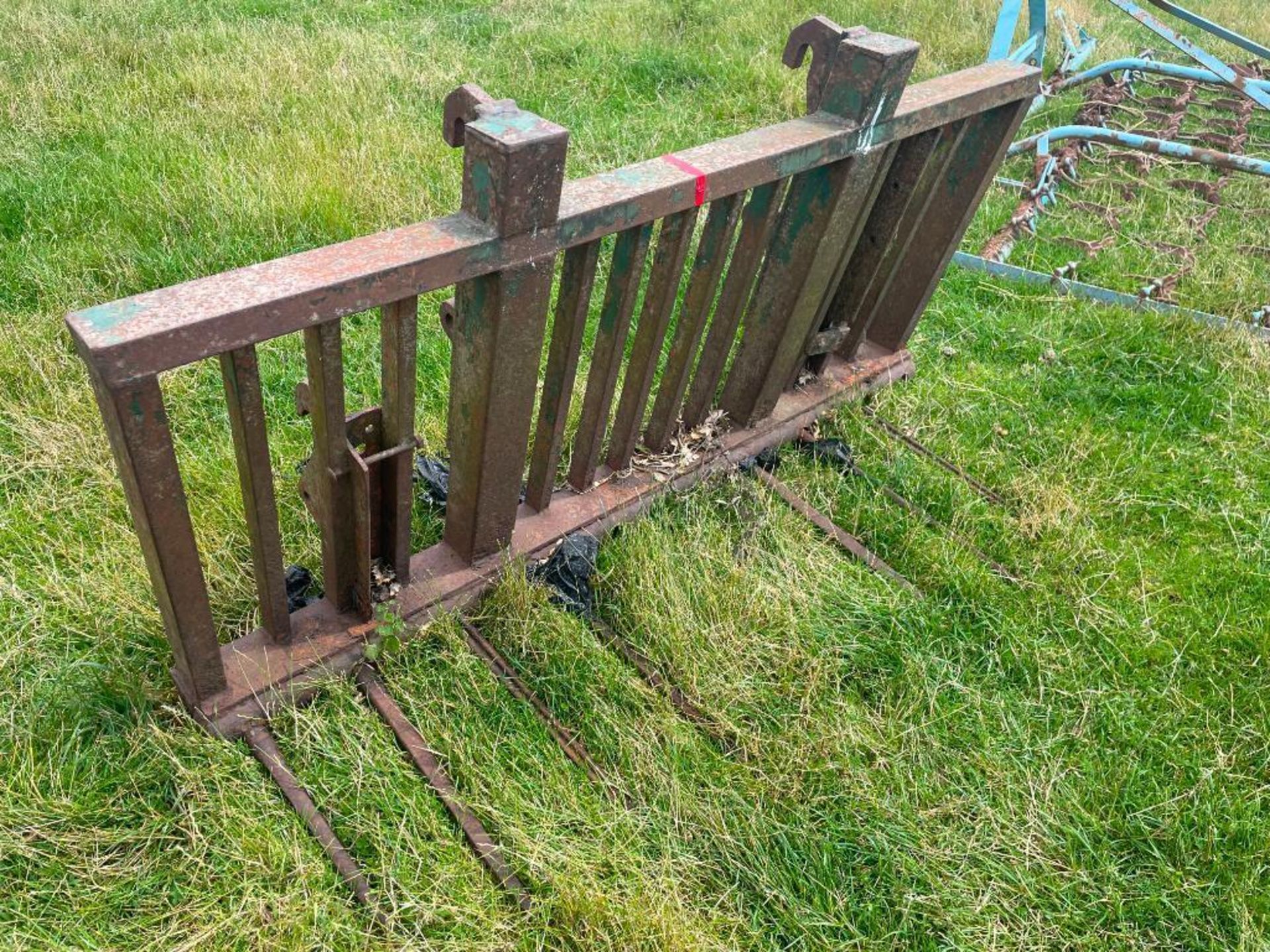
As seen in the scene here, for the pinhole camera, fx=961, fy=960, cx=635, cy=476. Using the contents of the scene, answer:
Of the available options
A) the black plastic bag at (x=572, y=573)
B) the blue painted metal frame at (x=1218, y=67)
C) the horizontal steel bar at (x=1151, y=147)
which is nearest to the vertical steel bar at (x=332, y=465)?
the black plastic bag at (x=572, y=573)

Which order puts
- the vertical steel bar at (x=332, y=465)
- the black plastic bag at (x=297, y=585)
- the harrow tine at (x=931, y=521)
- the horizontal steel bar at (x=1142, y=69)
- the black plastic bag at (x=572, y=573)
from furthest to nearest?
the horizontal steel bar at (x=1142, y=69), the harrow tine at (x=931, y=521), the black plastic bag at (x=572, y=573), the black plastic bag at (x=297, y=585), the vertical steel bar at (x=332, y=465)

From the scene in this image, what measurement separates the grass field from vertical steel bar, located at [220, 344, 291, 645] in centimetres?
30

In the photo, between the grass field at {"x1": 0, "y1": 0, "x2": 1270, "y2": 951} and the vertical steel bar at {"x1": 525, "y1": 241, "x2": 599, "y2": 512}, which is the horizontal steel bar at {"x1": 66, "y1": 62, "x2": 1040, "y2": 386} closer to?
the vertical steel bar at {"x1": 525, "y1": 241, "x2": 599, "y2": 512}

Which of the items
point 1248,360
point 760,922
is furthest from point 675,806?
point 1248,360

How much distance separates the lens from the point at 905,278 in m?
3.85

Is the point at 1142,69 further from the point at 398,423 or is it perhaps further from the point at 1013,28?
the point at 398,423

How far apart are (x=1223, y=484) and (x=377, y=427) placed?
10.7 ft

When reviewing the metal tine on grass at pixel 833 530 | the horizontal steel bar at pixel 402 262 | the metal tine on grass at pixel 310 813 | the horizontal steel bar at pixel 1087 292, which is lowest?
the metal tine on grass at pixel 310 813

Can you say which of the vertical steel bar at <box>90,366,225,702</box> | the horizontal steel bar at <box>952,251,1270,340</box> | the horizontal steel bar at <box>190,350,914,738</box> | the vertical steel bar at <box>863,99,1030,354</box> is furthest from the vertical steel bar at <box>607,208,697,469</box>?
the horizontal steel bar at <box>952,251,1270,340</box>

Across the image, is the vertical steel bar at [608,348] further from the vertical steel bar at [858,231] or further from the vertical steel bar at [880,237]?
the vertical steel bar at [880,237]

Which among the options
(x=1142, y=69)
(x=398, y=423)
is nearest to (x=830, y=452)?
(x=398, y=423)

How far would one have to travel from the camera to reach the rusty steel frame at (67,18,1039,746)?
6.09ft

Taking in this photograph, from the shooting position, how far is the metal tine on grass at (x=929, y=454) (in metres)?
3.66

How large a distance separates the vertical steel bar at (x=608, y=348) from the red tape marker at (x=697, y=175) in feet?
0.48
